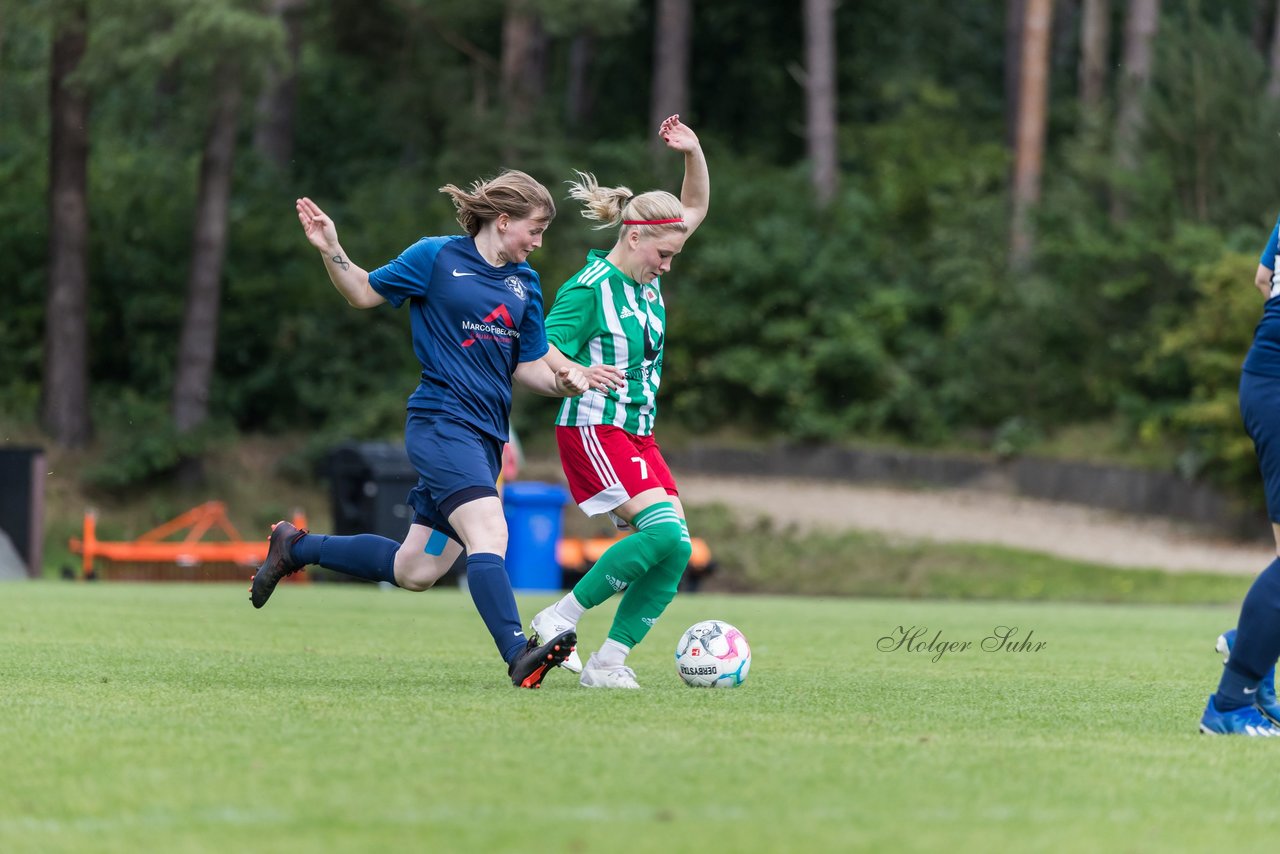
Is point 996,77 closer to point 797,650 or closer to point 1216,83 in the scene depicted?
point 1216,83

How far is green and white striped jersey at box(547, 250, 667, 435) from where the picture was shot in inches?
293

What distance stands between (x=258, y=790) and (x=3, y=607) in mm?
8538

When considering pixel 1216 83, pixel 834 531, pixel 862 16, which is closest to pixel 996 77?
pixel 862 16

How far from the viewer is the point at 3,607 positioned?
12.1m

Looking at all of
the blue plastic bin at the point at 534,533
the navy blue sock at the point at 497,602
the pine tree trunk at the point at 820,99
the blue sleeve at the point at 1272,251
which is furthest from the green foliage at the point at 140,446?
the blue sleeve at the point at 1272,251

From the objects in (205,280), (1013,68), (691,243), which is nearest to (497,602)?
(205,280)

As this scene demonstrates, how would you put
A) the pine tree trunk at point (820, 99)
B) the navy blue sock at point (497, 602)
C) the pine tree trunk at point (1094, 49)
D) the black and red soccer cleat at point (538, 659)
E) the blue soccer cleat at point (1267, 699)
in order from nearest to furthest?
the blue soccer cleat at point (1267, 699)
the black and red soccer cleat at point (538, 659)
the navy blue sock at point (497, 602)
the pine tree trunk at point (820, 99)
the pine tree trunk at point (1094, 49)

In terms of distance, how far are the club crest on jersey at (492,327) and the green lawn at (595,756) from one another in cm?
138

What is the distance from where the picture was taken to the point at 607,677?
7172 millimetres

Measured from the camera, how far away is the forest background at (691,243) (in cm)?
2495

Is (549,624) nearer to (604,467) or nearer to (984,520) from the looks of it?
(604,467)

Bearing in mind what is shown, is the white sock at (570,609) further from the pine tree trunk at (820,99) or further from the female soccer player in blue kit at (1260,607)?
the pine tree trunk at (820,99)

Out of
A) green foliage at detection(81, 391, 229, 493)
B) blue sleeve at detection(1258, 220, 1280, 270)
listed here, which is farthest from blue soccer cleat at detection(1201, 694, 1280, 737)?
green foliage at detection(81, 391, 229, 493)

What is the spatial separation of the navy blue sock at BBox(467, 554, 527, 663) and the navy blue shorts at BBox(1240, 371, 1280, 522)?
273 cm
